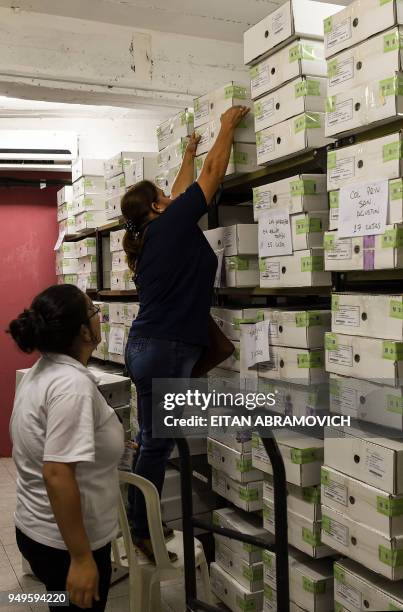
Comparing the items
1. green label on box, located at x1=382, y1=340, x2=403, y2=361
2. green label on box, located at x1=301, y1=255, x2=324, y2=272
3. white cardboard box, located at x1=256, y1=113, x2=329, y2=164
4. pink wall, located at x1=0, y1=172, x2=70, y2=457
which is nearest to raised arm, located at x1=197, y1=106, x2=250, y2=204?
white cardboard box, located at x1=256, y1=113, x2=329, y2=164

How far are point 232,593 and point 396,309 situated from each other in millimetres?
1496

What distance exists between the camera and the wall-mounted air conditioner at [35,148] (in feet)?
17.3

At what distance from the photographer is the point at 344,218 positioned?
2.09 m

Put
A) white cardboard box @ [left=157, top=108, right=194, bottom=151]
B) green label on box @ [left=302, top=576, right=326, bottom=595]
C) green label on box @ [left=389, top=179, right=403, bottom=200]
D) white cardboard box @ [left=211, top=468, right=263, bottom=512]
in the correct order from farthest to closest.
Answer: white cardboard box @ [left=157, top=108, right=194, bottom=151]
white cardboard box @ [left=211, top=468, right=263, bottom=512]
green label on box @ [left=302, top=576, right=326, bottom=595]
green label on box @ [left=389, top=179, right=403, bottom=200]

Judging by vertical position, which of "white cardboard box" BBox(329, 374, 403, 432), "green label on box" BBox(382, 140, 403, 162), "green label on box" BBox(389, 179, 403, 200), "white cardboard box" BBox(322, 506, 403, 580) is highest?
"green label on box" BBox(382, 140, 403, 162)

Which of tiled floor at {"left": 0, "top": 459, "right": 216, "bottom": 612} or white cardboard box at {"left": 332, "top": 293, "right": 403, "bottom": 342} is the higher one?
white cardboard box at {"left": 332, "top": 293, "right": 403, "bottom": 342}

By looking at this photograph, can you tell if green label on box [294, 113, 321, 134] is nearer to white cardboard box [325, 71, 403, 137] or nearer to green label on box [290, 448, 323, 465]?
white cardboard box [325, 71, 403, 137]

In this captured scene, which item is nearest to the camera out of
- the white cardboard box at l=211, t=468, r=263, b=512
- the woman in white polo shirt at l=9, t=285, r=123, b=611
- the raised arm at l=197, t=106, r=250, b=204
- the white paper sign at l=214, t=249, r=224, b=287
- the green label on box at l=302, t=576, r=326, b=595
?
the woman in white polo shirt at l=9, t=285, r=123, b=611

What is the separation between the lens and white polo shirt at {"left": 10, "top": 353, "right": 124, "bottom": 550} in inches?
60.4

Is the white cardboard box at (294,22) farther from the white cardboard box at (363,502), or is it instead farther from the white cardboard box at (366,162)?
the white cardboard box at (363,502)

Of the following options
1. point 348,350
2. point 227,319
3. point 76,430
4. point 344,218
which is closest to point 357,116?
point 344,218

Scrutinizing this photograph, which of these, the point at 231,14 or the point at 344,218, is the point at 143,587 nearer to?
the point at 344,218

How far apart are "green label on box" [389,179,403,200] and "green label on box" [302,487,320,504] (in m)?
1.04

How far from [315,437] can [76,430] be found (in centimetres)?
123
